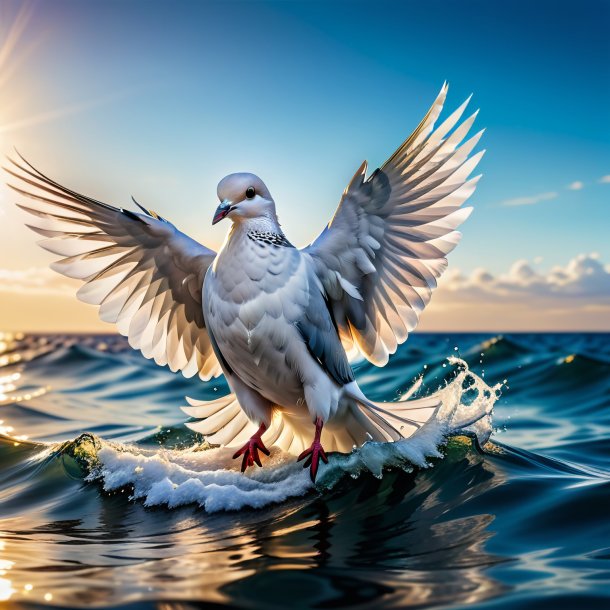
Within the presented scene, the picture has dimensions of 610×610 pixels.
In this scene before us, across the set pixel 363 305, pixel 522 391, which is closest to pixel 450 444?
pixel 363 305

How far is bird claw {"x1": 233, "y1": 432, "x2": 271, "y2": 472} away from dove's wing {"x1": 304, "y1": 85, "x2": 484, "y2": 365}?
0.89m

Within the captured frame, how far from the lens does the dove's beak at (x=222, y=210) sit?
418 cm

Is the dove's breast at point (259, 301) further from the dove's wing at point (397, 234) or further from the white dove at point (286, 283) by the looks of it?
the dove's wing at point (397, 234)

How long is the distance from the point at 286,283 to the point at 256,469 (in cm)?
124

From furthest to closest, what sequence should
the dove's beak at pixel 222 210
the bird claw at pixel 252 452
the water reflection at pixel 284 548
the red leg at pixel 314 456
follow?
the bird claw at pixel 252 452 → the red leg at pixel 314 456 → the dove's beak at pixel 222 210 → the water reflection at pixel 284 548

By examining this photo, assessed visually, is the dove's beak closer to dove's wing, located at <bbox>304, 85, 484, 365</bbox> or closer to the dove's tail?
dove's wing, located at <bbox>304, 85, 484, 365</bbox>

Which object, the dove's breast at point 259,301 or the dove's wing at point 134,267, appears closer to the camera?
the dove's breast at point 259,301

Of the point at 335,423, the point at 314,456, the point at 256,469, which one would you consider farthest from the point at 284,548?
the point at 335,423

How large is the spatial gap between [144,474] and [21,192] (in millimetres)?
1977

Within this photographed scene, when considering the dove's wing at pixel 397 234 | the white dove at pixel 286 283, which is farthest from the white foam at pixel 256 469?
the dove's wing at pixel 397 234

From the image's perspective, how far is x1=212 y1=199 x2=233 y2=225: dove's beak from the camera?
13.7 feet

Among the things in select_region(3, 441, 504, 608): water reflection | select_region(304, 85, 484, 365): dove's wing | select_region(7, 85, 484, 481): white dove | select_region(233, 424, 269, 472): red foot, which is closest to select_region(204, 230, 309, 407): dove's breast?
select_region(7, 85, 484, 481): white dove

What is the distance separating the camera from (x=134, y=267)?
16.9 feet

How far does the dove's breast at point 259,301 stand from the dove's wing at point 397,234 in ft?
0.91
